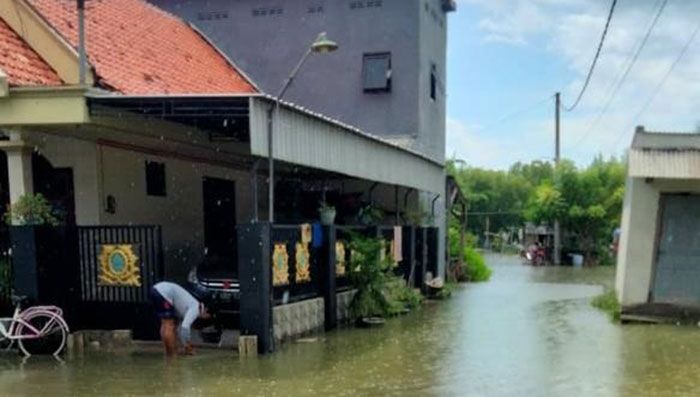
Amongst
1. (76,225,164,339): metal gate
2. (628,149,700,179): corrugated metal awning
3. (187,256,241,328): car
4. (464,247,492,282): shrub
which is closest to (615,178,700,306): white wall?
(628,149,700,179): corrugated metal awning

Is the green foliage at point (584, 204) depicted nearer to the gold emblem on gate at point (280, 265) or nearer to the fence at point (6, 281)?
the gold emblem on gate at point (280, 265)

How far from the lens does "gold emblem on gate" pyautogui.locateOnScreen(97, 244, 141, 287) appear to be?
10398mm

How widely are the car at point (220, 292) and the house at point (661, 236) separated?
22.7 feet

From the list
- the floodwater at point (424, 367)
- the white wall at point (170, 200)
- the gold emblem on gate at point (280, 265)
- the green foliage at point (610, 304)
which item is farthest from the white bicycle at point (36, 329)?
the green foliage at point (610, 304)

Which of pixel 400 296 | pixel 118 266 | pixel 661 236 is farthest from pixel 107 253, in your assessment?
pixel 661 236

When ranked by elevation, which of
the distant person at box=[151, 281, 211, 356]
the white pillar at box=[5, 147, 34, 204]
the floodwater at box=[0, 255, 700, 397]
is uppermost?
the white pillar at box=[5, 147, 34, 204]

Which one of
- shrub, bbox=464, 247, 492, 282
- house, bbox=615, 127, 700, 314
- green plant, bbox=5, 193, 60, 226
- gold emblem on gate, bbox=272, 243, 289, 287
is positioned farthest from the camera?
shrub, bbox=464, 247, 492, 282

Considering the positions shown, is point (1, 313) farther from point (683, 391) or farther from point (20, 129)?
point (683, 391)

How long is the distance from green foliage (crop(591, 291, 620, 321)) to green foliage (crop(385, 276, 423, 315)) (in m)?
3.92

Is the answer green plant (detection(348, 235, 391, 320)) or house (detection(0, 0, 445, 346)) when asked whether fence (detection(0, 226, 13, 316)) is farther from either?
green plant (detection(348, 235, 391, 320))

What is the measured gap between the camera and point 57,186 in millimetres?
11789

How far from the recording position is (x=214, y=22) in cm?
2106

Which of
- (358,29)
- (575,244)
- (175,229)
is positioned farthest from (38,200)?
(575,244)

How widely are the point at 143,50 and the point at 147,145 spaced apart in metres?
2.78
